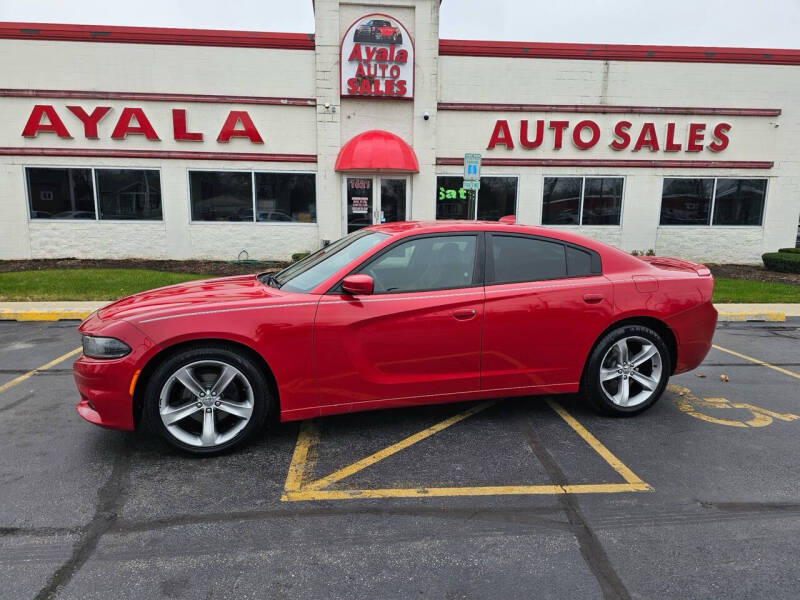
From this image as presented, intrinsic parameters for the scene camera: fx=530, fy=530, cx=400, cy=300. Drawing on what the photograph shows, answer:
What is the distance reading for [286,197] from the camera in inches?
585

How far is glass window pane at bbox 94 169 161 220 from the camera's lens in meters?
14.3

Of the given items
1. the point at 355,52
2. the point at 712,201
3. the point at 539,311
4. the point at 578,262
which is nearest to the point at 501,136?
the point at 355,52

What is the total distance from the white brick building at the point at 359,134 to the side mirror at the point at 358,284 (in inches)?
404

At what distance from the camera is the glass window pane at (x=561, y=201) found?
15.2m

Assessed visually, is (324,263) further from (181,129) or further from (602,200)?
(602,200)

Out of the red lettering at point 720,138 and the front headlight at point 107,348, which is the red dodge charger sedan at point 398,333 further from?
the red lettering at point 720,138

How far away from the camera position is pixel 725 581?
243 cm

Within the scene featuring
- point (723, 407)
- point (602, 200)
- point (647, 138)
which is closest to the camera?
point (723, 407)

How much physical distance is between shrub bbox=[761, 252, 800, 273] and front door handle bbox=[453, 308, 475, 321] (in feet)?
46.6

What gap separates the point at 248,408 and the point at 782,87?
17.8 metres

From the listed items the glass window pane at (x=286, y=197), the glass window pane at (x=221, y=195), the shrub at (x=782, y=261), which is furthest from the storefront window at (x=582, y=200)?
the glass window pane at (x=221, y=195)

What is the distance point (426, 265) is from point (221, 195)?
12.1 m

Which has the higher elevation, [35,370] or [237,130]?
[237,130]

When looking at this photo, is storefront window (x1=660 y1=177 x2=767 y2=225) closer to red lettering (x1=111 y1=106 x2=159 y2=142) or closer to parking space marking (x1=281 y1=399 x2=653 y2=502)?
parking space marking (x1=281 y1=399 x2=653 y2=502)
